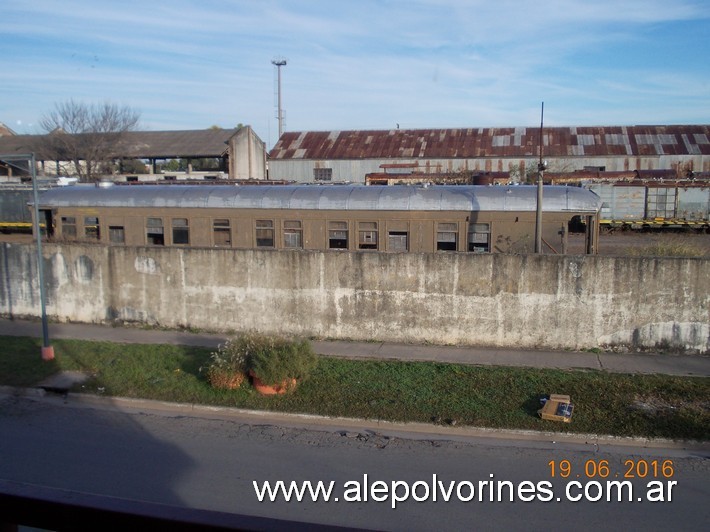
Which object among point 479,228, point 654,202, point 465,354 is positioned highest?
point 654,202

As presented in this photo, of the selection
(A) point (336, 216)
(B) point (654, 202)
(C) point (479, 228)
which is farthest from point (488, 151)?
(A) point (336, 216)

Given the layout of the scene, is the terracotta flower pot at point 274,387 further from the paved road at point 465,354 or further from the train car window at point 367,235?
the train car window at point 367,235

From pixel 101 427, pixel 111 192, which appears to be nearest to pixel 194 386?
pixel 101 427

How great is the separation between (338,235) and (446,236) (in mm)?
3302

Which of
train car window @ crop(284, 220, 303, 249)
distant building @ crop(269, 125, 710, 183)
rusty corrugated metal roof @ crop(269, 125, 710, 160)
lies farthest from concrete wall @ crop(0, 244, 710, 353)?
rusty corrugated metal roof @ crop(269, 125, 710, 160)

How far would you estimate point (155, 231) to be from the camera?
835 inches

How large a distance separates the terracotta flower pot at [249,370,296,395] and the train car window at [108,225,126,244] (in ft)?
38.5

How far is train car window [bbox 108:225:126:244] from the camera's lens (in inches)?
849

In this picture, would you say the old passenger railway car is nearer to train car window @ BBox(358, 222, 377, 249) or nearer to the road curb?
train car window @ BBox(358, 222, 377, 249)

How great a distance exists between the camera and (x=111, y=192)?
21766 mm

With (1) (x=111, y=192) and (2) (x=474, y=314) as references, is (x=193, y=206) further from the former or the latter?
(2) (x=474, y=314)

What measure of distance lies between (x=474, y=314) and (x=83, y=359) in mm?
9132

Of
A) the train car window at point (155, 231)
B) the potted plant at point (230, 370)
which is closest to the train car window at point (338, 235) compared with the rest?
the train car window at point (155, 231)

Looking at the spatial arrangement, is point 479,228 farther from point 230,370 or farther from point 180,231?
point 180,231
